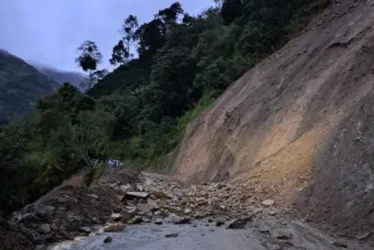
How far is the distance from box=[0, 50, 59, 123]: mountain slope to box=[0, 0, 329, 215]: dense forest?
720 inches

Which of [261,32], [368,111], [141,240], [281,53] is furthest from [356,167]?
[261,32]

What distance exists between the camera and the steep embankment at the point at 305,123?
→ 8.34 meters

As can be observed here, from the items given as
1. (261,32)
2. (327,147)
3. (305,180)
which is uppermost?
(261,32)

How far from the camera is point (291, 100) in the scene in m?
13.9

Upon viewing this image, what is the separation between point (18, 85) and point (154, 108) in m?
33.4

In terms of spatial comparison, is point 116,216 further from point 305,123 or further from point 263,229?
point 305,123

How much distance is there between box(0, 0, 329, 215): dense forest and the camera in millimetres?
18812

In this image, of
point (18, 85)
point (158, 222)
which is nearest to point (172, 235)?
point (158, 222)

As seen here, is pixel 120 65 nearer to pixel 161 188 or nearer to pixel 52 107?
pixel 52 107

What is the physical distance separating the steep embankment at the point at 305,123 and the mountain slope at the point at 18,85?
114 feet

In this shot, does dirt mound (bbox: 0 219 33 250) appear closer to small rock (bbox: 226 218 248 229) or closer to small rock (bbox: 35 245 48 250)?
small rock (bbox: 35 245 48 250)

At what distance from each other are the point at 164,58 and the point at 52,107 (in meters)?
9.53

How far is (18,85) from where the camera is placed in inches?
2319

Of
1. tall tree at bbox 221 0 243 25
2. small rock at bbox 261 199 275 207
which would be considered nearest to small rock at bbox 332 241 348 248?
small rock at bbox 261 199 275 207
